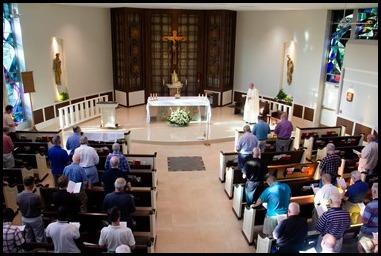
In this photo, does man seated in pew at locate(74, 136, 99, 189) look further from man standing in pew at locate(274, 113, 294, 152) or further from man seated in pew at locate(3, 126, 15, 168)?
man standing in pew at locate(274, 113, 294, 152)

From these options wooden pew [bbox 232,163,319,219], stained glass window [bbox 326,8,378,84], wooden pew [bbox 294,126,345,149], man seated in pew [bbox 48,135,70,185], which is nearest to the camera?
wooden pew [bbox 232,163,319,219]

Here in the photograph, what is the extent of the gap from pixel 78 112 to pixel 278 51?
835cm

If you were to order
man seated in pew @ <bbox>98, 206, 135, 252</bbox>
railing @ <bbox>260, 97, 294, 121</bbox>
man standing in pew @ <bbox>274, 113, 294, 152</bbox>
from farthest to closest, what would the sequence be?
railing @ <bbox>260, 97, 294, 121</bbox>
man standing in pew @ <bbox>274, 113, 294, 152</bbox>
man seated in pew @ <bbox>98, 206, 135, 252</bbox>

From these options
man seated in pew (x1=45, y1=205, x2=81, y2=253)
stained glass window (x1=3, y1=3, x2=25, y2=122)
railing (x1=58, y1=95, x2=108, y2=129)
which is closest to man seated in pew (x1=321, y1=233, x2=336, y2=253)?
man seated in pew (x1=45, y1=205, x2=81, y2=253)

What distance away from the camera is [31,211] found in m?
5.30

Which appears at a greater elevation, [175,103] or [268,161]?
[175,103]

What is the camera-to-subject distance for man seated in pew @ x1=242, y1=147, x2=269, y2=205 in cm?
662

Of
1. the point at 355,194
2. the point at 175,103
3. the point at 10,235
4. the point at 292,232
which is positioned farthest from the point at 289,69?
the point at 10,235

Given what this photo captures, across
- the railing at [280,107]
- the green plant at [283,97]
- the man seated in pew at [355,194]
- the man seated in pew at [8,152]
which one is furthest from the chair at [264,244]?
the green plant at [283,97]

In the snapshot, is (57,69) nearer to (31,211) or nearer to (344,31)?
(31,211)

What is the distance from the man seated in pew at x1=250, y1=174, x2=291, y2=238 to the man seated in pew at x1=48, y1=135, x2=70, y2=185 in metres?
4.03

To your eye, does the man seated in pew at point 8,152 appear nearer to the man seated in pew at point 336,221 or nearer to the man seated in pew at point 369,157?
the man seated in pew at point 336,221

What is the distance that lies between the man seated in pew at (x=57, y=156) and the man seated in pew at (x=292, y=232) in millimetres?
4497

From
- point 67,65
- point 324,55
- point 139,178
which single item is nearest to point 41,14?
point 67,65
